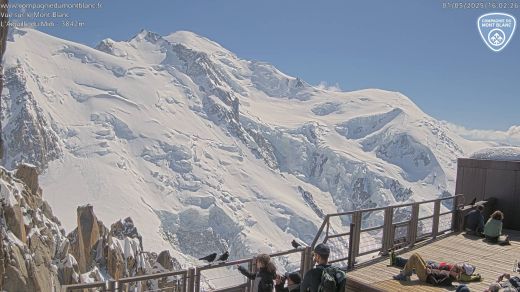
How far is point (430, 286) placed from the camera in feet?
30.3

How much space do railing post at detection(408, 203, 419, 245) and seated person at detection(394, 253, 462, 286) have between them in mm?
2509

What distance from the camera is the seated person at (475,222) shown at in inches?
547

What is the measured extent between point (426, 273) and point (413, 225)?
296 cm

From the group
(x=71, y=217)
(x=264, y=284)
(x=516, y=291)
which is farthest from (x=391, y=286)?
(x=71, y=217)

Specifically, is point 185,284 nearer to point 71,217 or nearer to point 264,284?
point 264,284

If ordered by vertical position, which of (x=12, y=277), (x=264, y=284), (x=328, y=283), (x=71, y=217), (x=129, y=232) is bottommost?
(x=71, y=217)

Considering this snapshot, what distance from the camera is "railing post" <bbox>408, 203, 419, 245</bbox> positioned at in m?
12.0

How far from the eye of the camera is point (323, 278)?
220 inches

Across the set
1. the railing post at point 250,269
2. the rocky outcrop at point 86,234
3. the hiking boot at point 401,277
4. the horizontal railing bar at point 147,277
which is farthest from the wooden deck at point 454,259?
the rocky outcrop at point 86,234

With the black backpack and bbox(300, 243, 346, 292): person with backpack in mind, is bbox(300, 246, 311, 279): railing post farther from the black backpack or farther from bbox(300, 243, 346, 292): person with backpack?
bbox(300, 243, 346, 292): person with backpack

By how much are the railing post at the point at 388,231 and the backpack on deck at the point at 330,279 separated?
5.61 metres

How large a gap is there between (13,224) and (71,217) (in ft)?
452

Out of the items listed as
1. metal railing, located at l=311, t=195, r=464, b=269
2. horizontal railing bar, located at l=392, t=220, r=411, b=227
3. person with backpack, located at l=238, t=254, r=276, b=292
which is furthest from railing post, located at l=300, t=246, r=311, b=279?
horizontal railing bar, located at l=392, t=220, r=411, b=227

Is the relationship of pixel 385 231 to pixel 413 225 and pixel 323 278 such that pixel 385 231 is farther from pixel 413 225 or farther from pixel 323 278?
pixel 323 278
